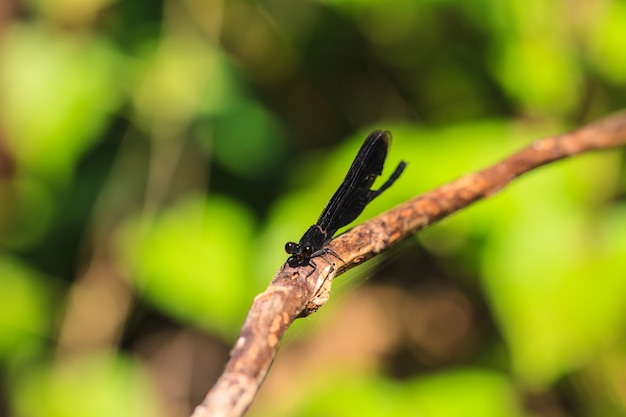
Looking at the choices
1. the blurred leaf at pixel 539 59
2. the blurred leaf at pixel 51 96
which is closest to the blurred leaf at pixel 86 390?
the blurred leaf at pixel 51 96

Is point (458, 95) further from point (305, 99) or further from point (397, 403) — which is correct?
point (397, 403)

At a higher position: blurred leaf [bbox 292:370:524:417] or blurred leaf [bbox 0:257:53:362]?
blurred leaf [bbox 292:370:524:417]

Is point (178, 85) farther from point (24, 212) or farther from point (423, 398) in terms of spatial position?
point (423, 398)

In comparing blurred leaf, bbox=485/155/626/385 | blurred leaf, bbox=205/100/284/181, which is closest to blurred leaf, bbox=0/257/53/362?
blurred leaf, bbox=205/100/284/181

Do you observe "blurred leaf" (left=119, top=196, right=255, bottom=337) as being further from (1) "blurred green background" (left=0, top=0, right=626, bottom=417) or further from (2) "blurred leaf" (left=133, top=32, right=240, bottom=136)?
(2) "blurred leaf" (left=133, top=32, right=240, bottom=136)

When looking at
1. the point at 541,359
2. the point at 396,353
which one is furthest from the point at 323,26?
the point at 541,359
